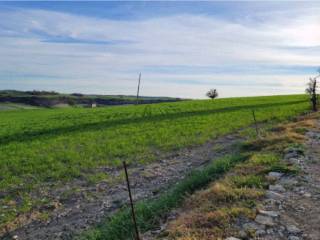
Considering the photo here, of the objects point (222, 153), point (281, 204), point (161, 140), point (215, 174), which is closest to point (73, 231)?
point (215, 174)

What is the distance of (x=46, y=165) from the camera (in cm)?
1315

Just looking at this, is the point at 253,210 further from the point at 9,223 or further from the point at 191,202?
the point at 9,223

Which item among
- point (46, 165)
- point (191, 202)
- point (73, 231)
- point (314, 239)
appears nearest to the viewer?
point (314, 239)

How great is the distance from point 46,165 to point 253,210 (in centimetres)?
940

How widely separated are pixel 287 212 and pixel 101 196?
5.41 meters

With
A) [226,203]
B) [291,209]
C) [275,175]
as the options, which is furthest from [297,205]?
[275,175]

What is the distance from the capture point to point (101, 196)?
380 inches

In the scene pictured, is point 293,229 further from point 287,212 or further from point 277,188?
point 277,188

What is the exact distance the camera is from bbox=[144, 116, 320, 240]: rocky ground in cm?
504

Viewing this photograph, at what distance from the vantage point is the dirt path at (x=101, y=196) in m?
7.80

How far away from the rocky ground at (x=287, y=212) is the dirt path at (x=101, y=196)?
271 cm

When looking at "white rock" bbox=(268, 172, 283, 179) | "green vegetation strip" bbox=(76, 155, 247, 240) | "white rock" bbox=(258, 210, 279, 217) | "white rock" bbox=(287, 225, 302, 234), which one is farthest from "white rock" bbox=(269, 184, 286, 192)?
"green vegetation strip" bbox=(76, 155, 247, 240)

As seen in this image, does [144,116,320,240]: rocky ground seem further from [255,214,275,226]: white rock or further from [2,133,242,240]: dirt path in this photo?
[2,133,242,240]: dirt path

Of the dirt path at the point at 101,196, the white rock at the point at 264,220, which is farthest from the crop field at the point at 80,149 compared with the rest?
the white rock at the point at 264,220
